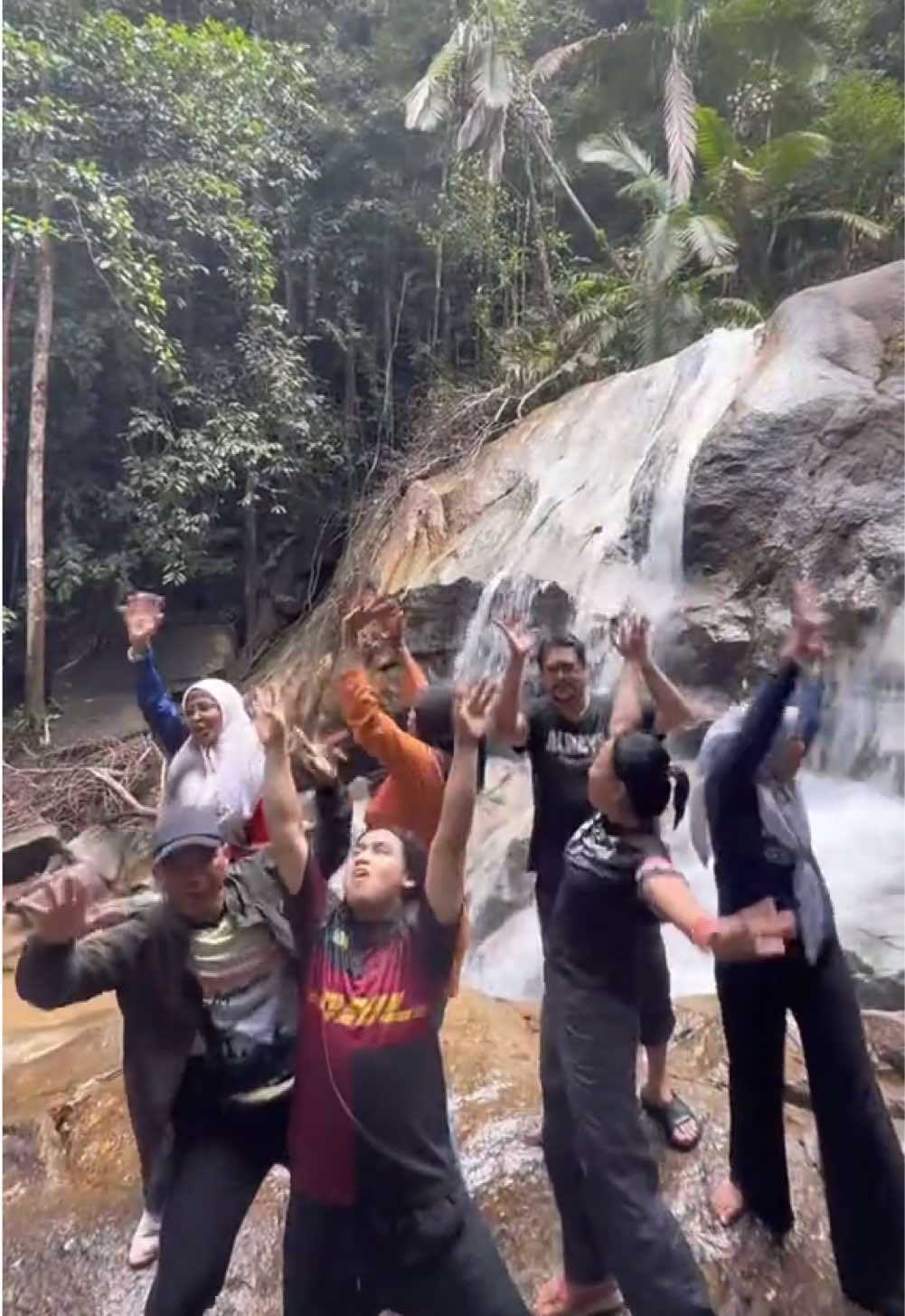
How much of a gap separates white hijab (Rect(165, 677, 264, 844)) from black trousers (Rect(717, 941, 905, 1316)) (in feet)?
2.64

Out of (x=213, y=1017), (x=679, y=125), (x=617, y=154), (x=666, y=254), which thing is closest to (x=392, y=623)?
(x=213, y=1017)

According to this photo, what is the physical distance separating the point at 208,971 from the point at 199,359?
1168 mm

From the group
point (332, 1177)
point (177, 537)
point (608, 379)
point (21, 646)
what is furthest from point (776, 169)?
point (332, 1177)

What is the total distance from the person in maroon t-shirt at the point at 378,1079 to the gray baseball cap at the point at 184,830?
0.40 ft

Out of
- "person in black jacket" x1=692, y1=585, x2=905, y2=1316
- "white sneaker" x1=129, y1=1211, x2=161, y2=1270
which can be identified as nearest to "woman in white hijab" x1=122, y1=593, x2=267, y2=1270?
"white sneaker" x1=129, y1=1211, x2=161, y2=1270

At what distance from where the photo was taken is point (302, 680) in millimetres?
2027

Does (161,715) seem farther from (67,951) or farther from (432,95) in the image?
(432,95)

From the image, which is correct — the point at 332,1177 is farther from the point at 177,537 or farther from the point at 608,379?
the point at 608,379

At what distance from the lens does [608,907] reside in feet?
5.93

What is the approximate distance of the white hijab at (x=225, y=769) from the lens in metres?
1.95

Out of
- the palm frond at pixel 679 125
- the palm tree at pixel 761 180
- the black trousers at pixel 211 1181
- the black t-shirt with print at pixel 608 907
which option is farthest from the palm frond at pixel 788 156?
the black trousers at pixel 211 1181

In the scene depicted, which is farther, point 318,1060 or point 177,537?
point 177,537

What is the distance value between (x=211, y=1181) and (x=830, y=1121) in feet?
3.22

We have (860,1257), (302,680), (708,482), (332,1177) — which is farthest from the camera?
(708,482)
